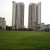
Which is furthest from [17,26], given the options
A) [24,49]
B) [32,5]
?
[24,49]

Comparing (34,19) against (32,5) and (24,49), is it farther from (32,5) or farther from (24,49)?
(24,49)

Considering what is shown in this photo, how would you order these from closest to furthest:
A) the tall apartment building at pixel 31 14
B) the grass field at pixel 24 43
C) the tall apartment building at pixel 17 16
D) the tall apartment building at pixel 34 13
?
the grass field at pixel 24 43 < the tall apartment building at pixel 17 16 < the tall apartment building at pixel 34 13 < the tall apartment building at pixel 31 14

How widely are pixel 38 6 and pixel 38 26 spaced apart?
7157mm

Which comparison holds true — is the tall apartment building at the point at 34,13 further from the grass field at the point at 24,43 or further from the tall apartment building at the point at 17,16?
the grass field at the point at 24,43

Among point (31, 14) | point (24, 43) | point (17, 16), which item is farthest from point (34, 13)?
point (24, 43)

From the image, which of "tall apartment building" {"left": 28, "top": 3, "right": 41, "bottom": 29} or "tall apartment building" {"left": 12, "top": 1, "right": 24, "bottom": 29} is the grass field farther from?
"tall apartment building" {"left": 28, "top": 3, "right": 41, "bottom": 29}

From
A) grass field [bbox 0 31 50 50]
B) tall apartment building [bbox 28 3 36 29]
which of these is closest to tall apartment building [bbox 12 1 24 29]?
tall apartment building [bbox 28 3 36 29]

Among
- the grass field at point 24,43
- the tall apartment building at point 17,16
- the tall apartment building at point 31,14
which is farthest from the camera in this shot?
the tall apartment building at point 31,14

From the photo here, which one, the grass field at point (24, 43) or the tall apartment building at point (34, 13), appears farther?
the tall apartment building at point (34, 13)

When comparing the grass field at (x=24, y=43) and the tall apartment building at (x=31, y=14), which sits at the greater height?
the tall apartment building at (x=31, y=14)

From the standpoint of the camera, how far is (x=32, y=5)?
44469mm

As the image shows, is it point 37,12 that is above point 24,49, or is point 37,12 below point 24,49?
above

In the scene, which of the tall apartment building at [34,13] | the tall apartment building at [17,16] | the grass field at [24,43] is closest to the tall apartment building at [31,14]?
the tall apartment building at [34,13]

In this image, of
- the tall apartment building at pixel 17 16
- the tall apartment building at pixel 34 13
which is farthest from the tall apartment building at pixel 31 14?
the tall apartment building at pixel 17 16
